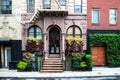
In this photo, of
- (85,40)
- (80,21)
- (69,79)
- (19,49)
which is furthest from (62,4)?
(69,79)

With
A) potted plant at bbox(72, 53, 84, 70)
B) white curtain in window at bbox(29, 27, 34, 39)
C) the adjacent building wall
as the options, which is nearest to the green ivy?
potted plant at bbox(72, 53, 84, 70)

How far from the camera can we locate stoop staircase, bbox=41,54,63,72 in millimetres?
24612

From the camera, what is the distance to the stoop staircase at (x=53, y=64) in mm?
24612

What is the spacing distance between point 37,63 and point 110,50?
766cm

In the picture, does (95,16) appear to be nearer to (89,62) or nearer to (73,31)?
(73,31)

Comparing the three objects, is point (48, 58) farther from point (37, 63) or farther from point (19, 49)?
point (19, 49)

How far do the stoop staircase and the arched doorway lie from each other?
529 mm

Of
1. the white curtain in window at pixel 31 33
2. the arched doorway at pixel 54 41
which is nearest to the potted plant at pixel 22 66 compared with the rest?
the white curtain in window at pixel 31 33

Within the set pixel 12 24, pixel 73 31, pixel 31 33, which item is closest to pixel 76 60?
pixel 73 31

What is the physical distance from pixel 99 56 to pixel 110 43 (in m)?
1.82

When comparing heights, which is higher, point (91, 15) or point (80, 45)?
point (91, 15)

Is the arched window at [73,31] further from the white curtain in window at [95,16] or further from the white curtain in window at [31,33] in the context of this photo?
the white curtain in window at [31,33]

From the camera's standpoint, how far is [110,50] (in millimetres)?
26781

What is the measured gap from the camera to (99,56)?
27.4m
